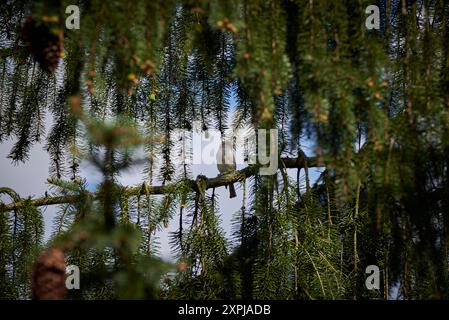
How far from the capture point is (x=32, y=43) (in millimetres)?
1103

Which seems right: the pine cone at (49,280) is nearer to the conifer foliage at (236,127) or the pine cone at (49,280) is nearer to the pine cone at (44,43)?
the conifer foliage at (236,127)

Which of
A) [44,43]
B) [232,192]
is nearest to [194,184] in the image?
[232,192]

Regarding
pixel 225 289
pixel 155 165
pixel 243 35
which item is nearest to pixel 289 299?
pixel 225 289

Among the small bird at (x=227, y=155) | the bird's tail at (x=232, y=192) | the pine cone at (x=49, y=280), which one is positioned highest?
the small bird at (x=227, y=155)

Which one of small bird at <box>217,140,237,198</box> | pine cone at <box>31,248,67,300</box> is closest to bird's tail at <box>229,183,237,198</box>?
small bird at <box>217,140,237,198</box>

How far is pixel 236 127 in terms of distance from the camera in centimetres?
190

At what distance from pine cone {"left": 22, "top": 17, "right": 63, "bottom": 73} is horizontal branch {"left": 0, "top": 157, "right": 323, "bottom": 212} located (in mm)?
683

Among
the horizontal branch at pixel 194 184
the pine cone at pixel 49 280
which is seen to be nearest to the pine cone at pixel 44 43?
the pine cone at pixel 49 280

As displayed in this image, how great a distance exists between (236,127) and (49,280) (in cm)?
102

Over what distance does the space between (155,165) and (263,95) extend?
973 millimetres

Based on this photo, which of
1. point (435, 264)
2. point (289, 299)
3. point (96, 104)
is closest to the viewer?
point (435, 264)

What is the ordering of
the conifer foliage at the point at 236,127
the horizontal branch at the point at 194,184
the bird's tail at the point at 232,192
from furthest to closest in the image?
the bird's tail at the point at 232,192 < the horizontal branch at the point at 194,184 < the conifer foliage at the point at 236,127

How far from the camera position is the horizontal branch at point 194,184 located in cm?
176

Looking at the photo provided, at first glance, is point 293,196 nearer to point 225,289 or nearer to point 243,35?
point 225,289
